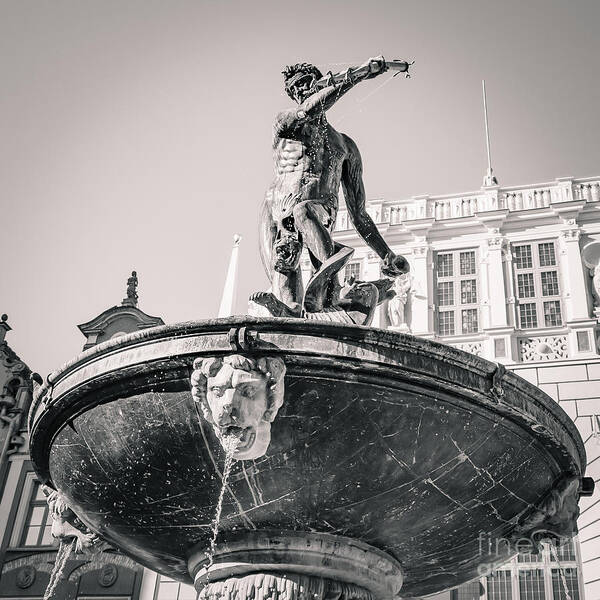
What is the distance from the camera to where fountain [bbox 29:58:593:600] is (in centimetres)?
397

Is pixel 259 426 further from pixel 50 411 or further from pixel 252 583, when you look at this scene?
pixel 50 411

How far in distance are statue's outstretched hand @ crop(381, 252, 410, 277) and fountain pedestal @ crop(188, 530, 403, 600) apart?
2.03 metres

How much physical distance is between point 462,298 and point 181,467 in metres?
17.8

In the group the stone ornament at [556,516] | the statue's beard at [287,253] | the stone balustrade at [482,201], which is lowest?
the stone ornament at [556,516]

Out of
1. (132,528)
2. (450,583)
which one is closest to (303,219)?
(132,528)

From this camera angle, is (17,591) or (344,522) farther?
(17,591)

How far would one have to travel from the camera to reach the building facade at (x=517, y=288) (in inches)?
715

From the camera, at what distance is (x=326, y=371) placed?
156 inches

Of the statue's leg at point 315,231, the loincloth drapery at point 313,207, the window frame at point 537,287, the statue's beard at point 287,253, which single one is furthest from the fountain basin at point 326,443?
the window frame at point 537,287

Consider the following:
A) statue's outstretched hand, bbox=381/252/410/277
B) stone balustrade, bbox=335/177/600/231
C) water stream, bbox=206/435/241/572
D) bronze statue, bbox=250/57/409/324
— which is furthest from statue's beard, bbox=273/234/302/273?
stone balustrade, bbox=335/177/600/231

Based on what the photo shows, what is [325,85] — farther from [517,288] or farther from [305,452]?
[517,288]

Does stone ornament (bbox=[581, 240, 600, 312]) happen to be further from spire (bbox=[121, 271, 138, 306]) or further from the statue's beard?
the statue's beard

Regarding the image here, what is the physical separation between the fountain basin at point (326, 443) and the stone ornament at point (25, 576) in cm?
1698

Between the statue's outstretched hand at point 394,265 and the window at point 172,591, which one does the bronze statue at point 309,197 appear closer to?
the statue's outstretched hand at point 394,265
